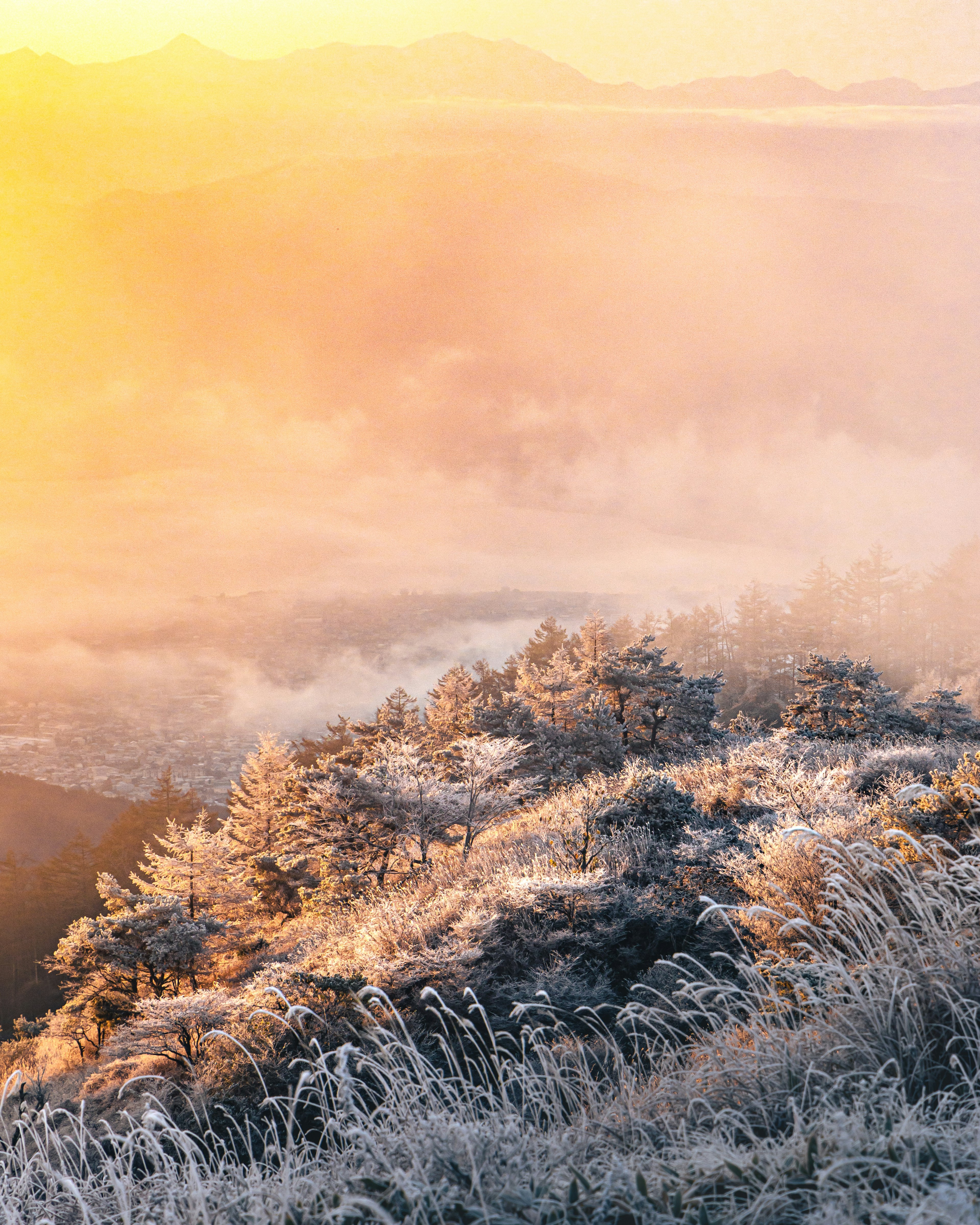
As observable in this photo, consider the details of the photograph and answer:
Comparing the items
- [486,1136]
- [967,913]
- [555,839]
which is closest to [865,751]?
[555,839]

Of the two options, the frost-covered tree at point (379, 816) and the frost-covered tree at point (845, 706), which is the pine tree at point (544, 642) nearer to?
the frost-covered tree at point (845, 706)

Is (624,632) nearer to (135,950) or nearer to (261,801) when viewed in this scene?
(261,801)

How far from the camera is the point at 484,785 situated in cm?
1998

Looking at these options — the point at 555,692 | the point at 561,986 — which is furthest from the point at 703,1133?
the point at 555,692

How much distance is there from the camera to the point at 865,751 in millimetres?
17641

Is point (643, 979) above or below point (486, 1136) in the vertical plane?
below

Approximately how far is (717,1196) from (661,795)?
1150cm

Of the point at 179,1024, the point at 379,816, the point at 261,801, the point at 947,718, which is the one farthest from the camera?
the point at 261,801

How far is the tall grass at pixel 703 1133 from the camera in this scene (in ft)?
7.02

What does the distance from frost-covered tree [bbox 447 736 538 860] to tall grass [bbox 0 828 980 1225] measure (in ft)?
46.9

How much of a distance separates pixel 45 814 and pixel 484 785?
258 feet

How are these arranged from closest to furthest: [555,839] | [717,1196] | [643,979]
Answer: [717,1196] → [643,979] → [555,839]

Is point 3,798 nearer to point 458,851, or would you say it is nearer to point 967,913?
point 458,851

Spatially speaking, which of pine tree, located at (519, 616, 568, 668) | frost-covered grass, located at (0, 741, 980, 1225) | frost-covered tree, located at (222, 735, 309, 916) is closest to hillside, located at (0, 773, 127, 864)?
frost-covered tree, located at (222, 735, 309, 916)
